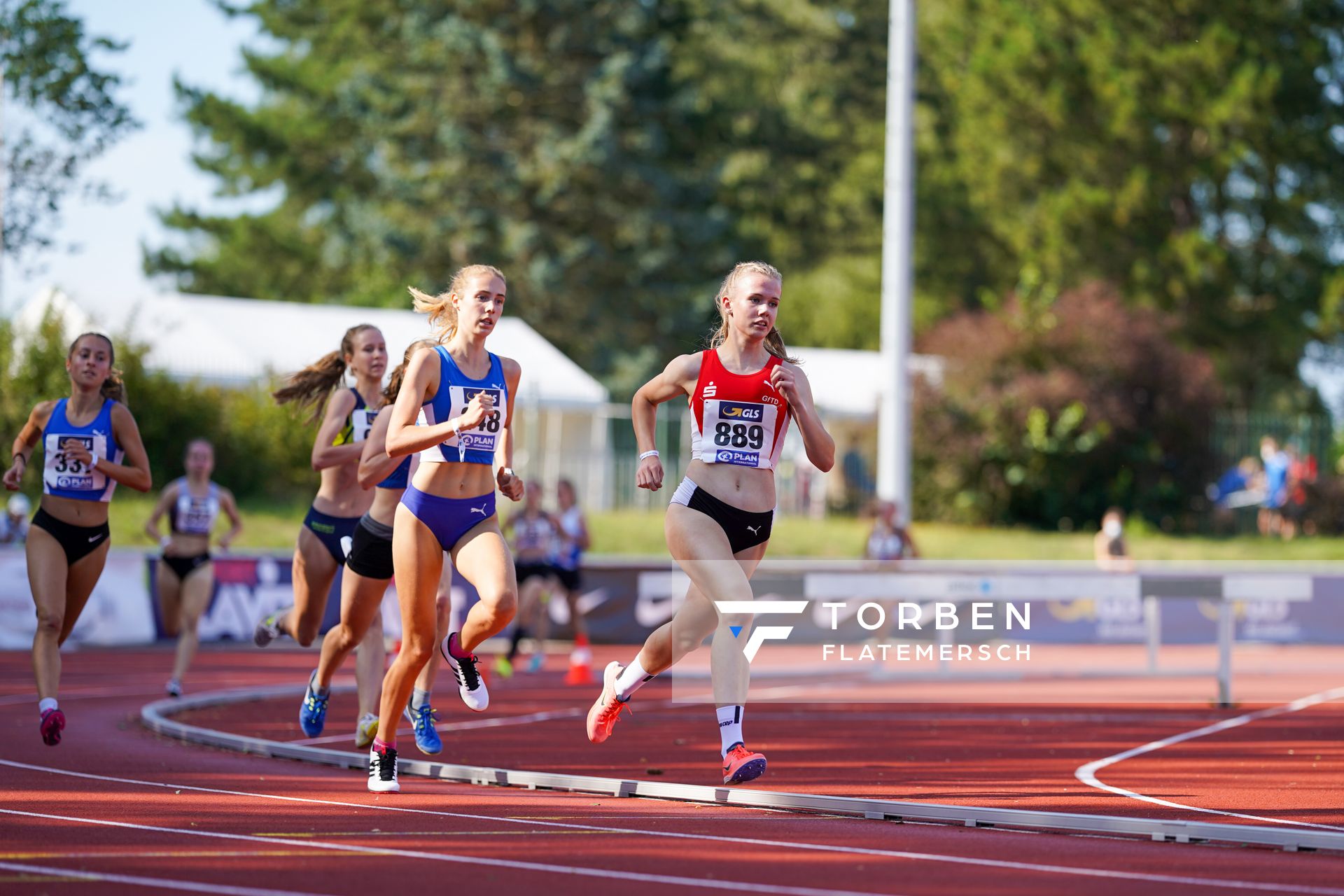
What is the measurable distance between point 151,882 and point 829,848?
2509 mm

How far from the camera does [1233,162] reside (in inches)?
1708

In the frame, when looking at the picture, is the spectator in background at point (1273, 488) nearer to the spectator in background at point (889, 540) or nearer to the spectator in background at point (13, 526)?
the spectator in background at point (889, 540)

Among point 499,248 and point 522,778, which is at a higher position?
point 499,248

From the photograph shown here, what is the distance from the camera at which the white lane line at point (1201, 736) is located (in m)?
7.95

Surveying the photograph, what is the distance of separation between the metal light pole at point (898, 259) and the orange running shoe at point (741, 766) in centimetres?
1736

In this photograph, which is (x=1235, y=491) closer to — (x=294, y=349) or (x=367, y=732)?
(x=294, y=349)

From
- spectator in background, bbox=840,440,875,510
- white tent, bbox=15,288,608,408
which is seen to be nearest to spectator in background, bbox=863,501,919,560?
white tent, bbox=15,288,608,408

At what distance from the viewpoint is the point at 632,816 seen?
7648 millimetres

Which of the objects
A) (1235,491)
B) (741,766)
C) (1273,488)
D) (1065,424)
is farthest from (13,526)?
(1235,491)

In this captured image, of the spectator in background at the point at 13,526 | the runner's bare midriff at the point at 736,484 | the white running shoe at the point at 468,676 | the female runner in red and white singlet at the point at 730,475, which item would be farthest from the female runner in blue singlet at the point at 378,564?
the spectator in background at the point at 13,526

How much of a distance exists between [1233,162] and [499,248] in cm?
1907

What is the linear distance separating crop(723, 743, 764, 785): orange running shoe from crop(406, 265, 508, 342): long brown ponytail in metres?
2.34

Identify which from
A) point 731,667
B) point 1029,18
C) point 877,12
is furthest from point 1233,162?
point 731,667

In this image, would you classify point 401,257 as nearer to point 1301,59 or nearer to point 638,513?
point 638,513
